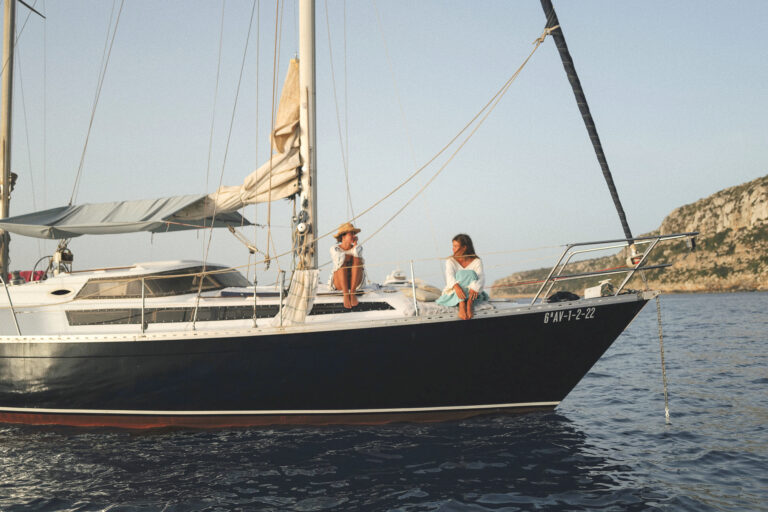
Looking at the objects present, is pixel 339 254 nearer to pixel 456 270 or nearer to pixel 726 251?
pixel 456 270

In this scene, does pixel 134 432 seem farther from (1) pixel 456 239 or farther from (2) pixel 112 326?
(1) pixel 456 239

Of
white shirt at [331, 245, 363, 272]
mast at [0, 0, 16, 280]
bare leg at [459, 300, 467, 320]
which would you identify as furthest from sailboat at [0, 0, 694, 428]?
mast at [0, 0, 16, 280]

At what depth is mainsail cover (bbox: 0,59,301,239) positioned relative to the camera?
859 cm

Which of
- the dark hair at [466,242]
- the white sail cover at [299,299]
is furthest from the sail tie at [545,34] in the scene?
the white sail cover at [299,299]

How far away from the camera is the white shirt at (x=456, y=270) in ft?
23.3

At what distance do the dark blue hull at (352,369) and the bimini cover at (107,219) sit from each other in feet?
7.01

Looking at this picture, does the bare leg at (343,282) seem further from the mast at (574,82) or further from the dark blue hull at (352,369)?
the mast at (574,82)

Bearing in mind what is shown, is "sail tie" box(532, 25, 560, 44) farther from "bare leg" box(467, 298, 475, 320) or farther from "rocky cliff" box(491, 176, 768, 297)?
"rocky cliff" box(491, 176, 768, 297)

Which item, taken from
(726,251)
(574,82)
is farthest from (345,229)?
(726,251)

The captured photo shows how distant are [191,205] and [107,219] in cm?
151

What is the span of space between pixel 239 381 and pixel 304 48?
19.6 feet

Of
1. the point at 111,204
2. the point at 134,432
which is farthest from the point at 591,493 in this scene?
the point at 111,204

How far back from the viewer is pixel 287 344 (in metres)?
7.16

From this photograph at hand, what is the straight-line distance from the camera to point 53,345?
7.90 metres
